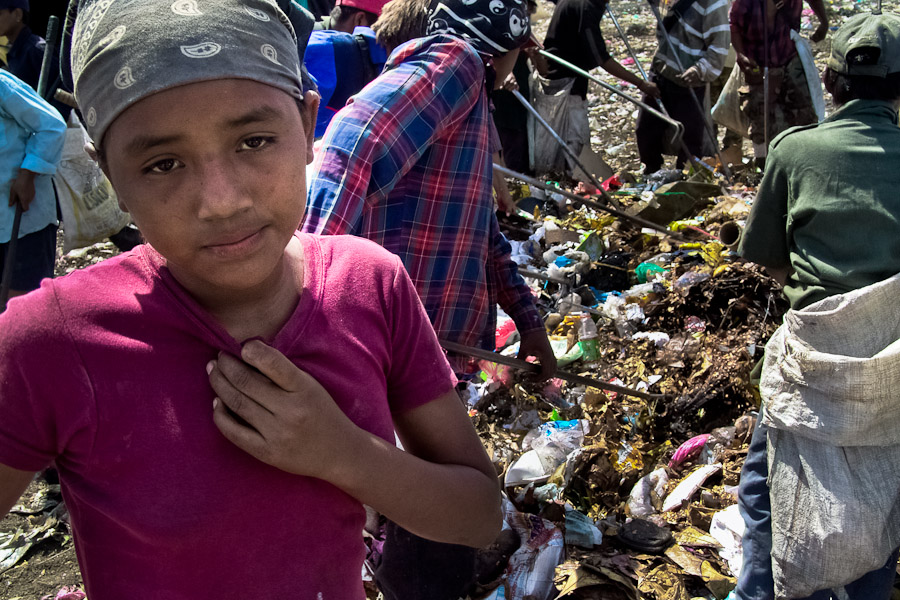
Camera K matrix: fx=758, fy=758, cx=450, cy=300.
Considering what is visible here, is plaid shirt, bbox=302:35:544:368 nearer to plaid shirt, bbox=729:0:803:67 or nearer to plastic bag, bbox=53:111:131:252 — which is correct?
plastic bag, bbox=53:111:131:252

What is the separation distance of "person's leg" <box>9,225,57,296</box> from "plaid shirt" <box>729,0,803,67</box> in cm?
568

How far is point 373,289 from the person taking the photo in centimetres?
112

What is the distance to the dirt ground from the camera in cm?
329

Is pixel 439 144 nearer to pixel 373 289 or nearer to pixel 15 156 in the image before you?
pixel 373 289

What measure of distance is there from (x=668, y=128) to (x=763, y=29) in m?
1.16

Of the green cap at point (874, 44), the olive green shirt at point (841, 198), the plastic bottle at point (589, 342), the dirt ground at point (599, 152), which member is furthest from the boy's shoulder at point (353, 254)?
the plastic bottle at point (589, 342)

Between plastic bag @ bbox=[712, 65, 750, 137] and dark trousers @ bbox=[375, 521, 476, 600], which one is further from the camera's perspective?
plastic bag @ bbox=[712, 65, 750, 137]

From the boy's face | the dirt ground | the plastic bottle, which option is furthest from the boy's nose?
the plastic bottle

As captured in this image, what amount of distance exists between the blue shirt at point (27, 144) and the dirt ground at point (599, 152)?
4.48ft

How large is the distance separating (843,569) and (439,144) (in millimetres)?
1607

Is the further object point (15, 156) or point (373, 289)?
point (15, 156)

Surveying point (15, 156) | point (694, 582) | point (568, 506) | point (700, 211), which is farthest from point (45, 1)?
point (694, 582)

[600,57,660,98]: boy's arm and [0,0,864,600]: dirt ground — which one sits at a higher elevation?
[600,57,660,98]: boy's arm

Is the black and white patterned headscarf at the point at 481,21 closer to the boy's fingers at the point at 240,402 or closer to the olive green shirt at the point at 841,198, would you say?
the olive green shirt at the point at 841,198
